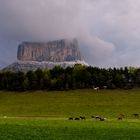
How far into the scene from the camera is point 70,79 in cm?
18112

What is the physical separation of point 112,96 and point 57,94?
2027 centimetres

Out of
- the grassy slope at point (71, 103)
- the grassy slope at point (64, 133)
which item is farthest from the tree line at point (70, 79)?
the grassy slope at point (64, 133)

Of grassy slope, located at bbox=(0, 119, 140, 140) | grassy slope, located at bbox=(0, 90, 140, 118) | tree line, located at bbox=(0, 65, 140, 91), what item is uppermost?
tree line, located at bbox=(0, 65, 140, 91)

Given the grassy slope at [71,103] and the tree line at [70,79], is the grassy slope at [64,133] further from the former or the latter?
the tree line at [70,79]

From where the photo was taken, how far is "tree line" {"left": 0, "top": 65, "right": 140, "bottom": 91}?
18012cm

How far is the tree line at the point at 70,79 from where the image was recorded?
180 meters

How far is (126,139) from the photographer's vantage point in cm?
3988

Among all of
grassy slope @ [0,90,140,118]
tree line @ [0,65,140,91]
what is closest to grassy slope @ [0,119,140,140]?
grassy slope @ [0,90,140,118]

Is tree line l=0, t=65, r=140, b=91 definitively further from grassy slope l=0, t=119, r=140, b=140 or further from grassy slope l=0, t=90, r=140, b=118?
grassy slope l=0, t=119, r=140, b=140

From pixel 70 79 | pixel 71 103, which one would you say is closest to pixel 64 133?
pixel 71 103

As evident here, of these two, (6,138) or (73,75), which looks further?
(73,75)

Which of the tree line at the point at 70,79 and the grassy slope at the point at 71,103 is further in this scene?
the tree line at the point at 70,79

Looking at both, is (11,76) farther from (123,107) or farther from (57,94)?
(123,107)

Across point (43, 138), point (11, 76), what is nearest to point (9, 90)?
point (11, 76)
